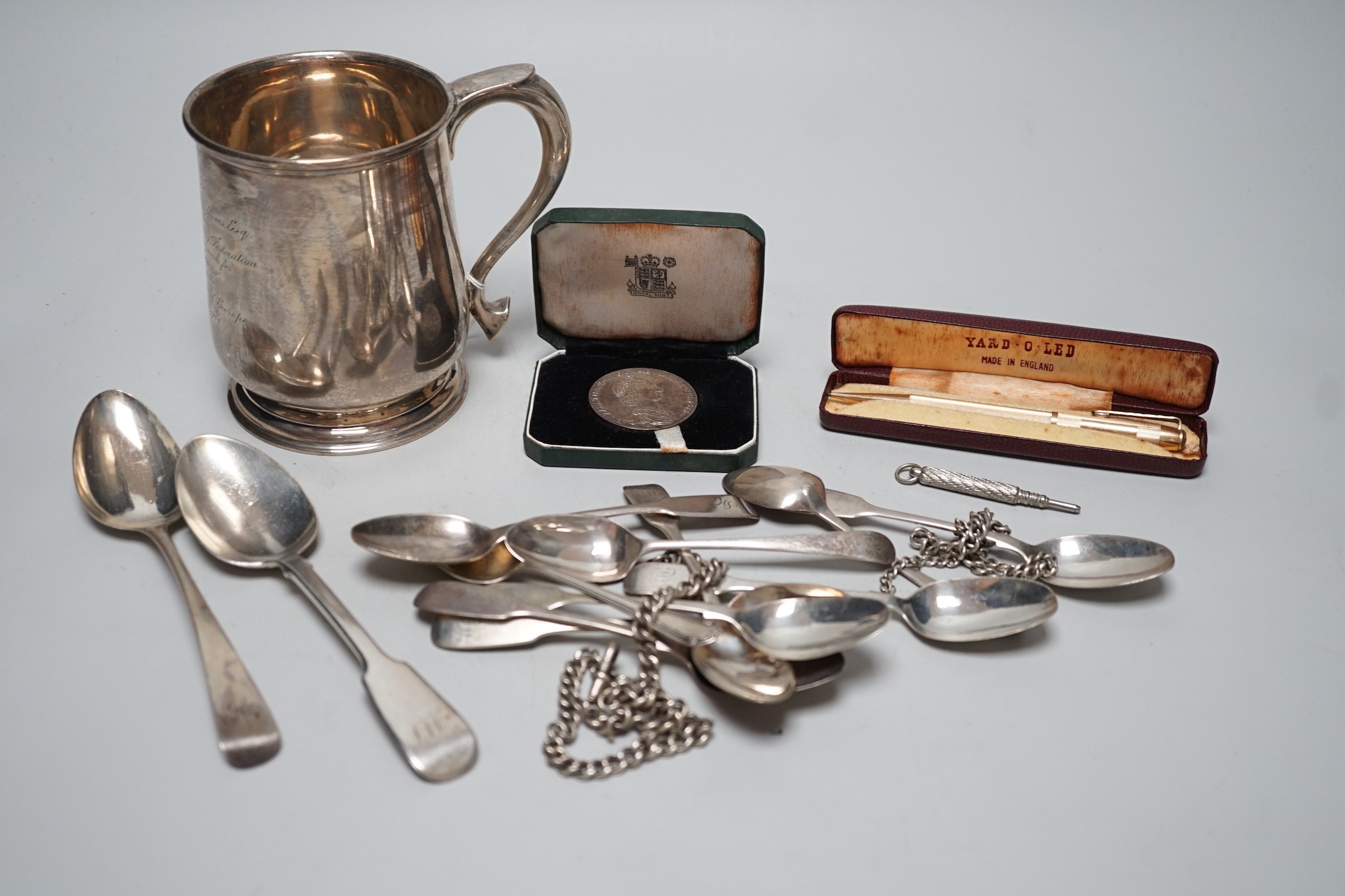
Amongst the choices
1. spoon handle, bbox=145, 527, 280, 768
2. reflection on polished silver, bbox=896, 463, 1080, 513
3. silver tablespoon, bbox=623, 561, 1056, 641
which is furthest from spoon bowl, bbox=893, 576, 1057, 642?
spoon handle, bbox=145, 527, 280, 768

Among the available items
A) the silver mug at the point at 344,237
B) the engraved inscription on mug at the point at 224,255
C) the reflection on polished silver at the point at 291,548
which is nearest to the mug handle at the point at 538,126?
the silver mug at the point at 344,237

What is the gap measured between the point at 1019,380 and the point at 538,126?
2.64 ft

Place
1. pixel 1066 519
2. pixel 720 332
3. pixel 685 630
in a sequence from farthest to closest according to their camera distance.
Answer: pixel 720 332 → pixel 1066 519 → pixel 685 630

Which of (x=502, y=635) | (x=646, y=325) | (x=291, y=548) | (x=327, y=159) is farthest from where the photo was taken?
(x=646, y=325)

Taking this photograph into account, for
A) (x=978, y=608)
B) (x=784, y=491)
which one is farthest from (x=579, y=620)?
(x=978, y=608)

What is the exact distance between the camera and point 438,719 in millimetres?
1201

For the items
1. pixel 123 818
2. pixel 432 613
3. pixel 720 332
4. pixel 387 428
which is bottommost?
pixel 123 818

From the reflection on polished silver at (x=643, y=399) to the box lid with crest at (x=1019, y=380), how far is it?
21cm

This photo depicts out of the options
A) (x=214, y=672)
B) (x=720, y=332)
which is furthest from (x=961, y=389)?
(x=214, y=672)

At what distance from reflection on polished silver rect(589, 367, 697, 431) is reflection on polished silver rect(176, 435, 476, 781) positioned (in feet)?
1.47

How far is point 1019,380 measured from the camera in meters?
1.70

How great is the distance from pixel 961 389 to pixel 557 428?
604 millimetres

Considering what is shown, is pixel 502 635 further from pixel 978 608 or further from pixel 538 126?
pixel 538 126

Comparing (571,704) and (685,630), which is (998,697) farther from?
(571,704)
